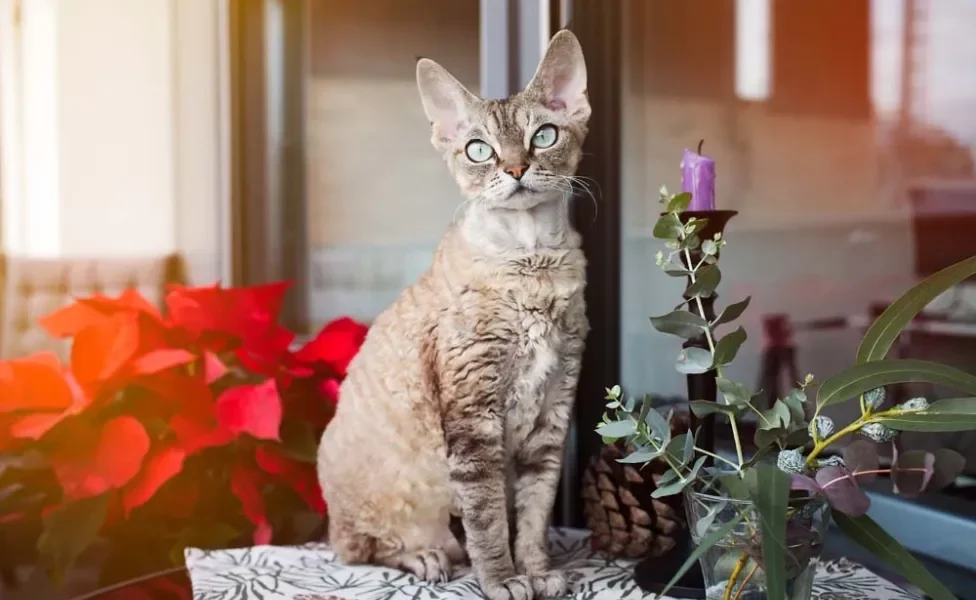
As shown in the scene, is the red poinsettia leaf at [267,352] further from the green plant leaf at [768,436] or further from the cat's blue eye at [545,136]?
the green plant leaf at [768,436]

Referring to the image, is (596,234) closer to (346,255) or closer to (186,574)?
(346,255)

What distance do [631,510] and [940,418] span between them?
43 cm

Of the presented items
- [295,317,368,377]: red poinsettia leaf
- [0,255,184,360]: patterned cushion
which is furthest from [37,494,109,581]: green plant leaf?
[0,255,184,360]: patterned cushion

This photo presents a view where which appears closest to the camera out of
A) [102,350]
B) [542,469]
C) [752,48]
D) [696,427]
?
[696,427]

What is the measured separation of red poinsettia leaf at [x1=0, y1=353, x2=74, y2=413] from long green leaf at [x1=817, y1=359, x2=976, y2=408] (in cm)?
93

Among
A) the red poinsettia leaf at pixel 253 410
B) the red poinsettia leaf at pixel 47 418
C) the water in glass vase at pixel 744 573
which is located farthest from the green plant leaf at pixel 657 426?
the red poinsettia leaf at pixel 47 418

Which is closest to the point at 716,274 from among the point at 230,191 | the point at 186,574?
the point at 186,574

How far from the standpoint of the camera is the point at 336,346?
1.20 meters

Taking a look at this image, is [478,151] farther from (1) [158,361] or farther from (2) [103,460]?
(2) [103,460]

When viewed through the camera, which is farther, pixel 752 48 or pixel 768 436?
pixel 752 48

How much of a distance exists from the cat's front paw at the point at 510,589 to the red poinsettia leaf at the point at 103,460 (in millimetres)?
482

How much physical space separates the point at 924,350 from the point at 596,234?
0.48 metres

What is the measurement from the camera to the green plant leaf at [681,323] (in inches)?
30.2

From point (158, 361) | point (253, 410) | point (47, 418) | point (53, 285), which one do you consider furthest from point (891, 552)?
point (53, 285)
